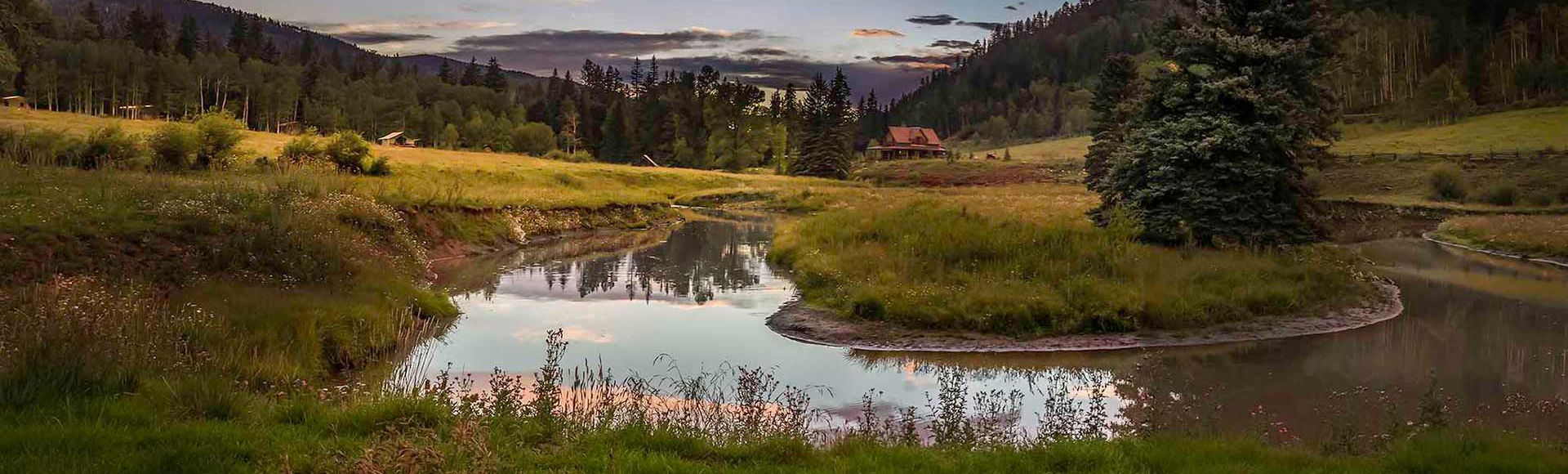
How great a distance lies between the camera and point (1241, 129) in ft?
71.4

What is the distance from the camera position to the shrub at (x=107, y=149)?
28464mm

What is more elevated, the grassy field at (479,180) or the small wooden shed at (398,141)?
the small wooden shed at (398,141)

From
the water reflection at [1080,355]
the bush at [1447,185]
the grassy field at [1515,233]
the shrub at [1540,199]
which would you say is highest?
the bush at [1447,185]

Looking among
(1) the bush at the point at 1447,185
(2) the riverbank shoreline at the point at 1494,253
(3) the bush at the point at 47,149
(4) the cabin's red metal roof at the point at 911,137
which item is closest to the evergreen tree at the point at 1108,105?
(2) the riverbank shoreline at the point at 1494,253

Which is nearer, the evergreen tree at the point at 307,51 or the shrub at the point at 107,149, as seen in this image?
the shrub at the point at 107,149

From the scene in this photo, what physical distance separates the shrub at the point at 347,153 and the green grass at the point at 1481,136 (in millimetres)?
75736

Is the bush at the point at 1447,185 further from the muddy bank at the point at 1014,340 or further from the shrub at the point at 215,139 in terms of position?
the shrub at the point at 215,139

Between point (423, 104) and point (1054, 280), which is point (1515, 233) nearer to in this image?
point (1054, 280)

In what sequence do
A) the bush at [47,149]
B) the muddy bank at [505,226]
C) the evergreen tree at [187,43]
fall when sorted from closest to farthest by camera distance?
the bush at [47,149]
the muddy bank at [505,226]
the evergreen tree at [187,43]

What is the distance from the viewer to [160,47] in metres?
119

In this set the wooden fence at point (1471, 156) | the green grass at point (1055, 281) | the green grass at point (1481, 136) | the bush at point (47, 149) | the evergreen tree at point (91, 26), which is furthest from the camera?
the evergreen tree at point (91, 26)

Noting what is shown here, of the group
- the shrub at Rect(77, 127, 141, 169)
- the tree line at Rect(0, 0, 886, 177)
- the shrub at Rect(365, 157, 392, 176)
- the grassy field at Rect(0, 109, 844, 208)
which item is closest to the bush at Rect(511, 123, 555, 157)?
the tree line at Rect(0, 0, 886, 177)

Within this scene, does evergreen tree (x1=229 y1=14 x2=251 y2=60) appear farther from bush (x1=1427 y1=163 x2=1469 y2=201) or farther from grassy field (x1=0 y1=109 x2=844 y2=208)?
bush (x1=1427 y1=163 x2=1469 y2=201)

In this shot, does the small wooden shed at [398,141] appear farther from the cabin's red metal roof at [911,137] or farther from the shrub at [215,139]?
the shrub at [215,139]
